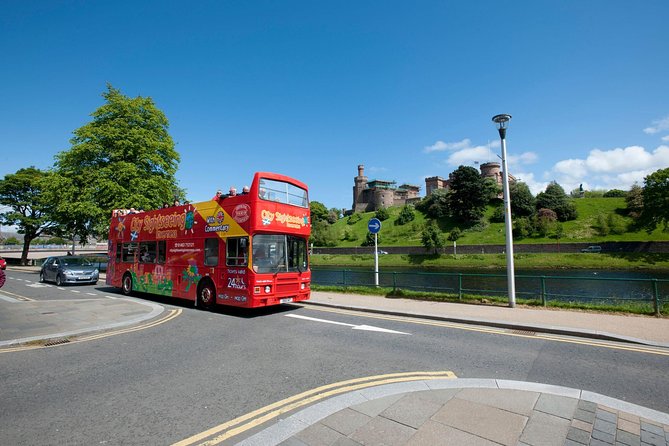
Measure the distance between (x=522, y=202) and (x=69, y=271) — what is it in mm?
84691

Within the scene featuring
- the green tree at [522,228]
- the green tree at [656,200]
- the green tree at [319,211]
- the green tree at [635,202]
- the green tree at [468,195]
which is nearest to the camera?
the green tree at [656,200]

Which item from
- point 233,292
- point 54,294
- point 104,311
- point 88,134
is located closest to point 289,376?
point 233,292

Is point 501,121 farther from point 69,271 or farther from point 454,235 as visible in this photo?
point 454,235

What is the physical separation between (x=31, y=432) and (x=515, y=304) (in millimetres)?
12763

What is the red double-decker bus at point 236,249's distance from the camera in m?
10.8

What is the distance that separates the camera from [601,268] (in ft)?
162

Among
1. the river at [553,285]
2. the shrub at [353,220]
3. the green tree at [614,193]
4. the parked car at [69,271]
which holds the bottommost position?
the river at [553,285]

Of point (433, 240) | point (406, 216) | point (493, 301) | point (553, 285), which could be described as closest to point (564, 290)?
point (553, 285)

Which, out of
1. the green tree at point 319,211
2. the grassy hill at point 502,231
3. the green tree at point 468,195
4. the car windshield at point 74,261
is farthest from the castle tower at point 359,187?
the car windshield at point 74,261

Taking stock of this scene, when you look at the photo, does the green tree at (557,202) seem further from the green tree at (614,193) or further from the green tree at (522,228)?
the green tree at (614,193)

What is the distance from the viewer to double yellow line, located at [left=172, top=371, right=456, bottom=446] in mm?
3848

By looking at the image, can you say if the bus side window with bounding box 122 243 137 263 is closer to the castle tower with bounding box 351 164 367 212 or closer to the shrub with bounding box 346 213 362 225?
the shrub with bounding box 346 213 362 225

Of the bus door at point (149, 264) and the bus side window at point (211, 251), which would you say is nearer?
the bus side window at point (211, 251)

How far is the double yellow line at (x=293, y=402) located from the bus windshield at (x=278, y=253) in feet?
19.9
